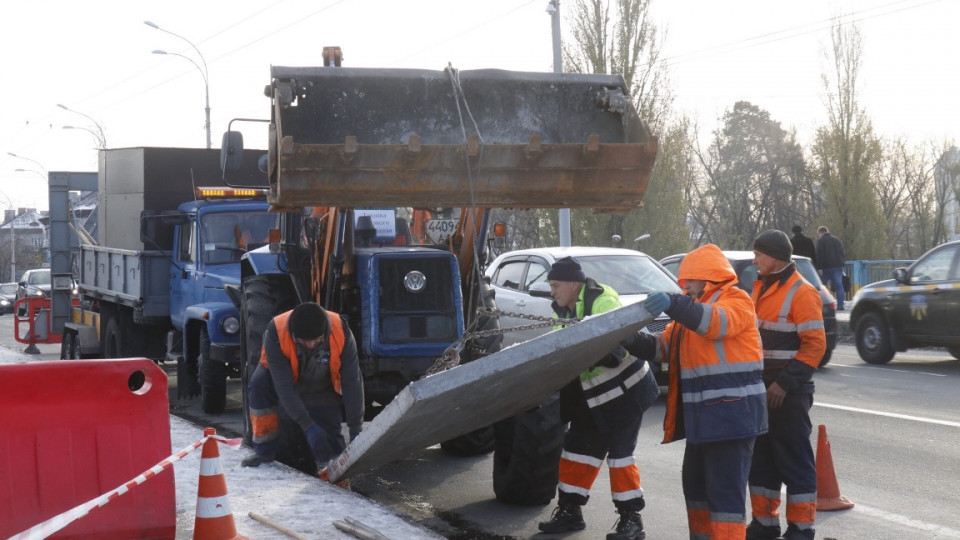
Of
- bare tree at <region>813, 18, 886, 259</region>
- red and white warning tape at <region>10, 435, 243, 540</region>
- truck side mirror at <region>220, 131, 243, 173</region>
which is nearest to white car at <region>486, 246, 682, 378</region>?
truck side mirror at <region>220, 131, 243, 173</region>

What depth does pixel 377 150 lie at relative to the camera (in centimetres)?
688

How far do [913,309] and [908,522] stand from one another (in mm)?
9068

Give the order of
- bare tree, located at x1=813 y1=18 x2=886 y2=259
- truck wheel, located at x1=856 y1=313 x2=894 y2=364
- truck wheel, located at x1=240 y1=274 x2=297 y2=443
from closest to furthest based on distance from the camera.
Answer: truck wheel, located at x1=240 y1=274 x2=297 y2=443 < truck wheel, located at x1=856 y1=313 x2=894 y2=364 < bare tree, located at x1=813 y1=18 x2=886 y2=259

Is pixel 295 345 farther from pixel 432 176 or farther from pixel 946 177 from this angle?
pixel 946 177

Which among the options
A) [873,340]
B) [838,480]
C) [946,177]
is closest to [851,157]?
[946,177]

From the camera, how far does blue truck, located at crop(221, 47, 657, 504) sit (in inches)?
274

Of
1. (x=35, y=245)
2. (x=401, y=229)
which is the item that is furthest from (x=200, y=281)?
(x=35, y=245)

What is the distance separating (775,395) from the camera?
6258mm

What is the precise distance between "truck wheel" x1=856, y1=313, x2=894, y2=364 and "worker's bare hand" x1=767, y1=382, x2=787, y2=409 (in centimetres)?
1019

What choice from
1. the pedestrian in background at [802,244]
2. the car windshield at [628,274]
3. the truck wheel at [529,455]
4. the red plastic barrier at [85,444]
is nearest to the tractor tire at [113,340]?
the car windshield at [628,274]

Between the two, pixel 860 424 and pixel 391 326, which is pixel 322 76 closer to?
pixel 391 326

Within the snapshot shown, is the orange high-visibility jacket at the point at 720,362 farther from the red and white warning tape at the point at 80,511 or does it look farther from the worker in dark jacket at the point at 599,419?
the red and white warning tape at the point at 80,511

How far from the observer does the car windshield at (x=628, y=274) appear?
505 inches

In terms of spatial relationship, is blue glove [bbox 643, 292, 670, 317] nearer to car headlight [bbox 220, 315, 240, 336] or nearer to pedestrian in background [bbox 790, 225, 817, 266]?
car headlight [bbox 220, 315, 240, 336]
